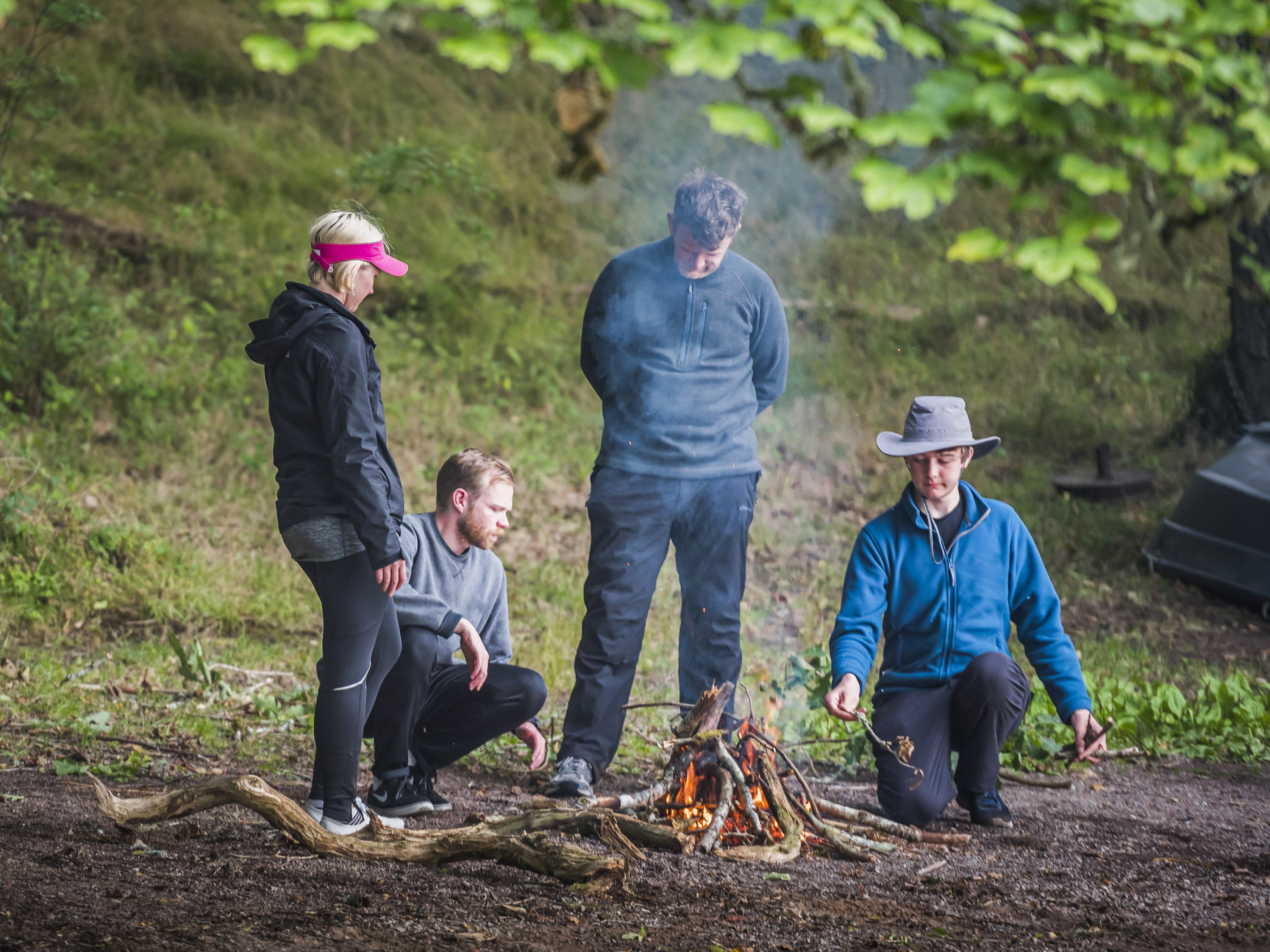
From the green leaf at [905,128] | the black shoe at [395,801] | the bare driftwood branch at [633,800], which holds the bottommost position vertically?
the black shoe at [395,801]

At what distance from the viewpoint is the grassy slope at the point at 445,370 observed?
22.7ft

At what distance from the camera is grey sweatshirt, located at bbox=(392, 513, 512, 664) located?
362 centimetres

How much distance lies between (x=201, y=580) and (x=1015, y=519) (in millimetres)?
5189

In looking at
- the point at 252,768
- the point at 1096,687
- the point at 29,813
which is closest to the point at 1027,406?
the point at 1096,687

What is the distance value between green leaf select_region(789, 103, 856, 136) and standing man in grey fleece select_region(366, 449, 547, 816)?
1945 millimetres

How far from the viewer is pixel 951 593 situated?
3.79 metres

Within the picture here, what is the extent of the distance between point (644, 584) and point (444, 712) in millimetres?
878

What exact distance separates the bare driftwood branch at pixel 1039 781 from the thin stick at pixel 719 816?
4.55ft

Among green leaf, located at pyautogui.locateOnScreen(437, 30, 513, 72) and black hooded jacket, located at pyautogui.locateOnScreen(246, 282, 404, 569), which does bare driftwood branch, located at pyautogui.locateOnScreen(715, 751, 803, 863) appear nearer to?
black hooded jacket, located at pyautogui.locateOnScreen(246, 282, 404, 569)

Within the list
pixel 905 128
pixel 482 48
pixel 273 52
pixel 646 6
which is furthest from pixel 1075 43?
pixel 273 52

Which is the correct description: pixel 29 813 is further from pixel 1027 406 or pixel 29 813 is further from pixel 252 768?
pixel 1027 406

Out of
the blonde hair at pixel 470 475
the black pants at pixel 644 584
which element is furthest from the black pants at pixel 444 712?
the blonde hair at pixel 470 475

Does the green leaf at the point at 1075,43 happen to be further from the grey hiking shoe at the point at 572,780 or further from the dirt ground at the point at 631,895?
the grey hiking shoe at the point at 572,780

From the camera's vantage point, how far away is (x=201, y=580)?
23.3 feet
